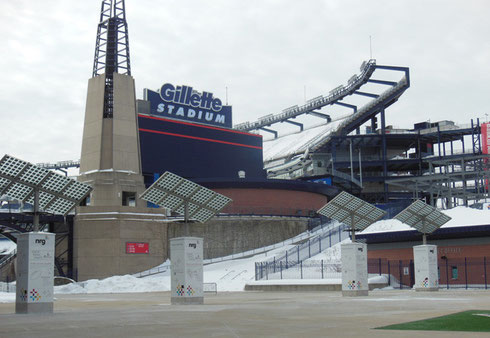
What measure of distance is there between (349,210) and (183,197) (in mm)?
12474

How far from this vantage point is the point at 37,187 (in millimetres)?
28609

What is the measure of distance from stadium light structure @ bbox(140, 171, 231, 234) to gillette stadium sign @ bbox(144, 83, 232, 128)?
187ft

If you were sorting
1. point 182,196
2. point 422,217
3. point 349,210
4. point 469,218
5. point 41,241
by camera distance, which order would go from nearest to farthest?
1. point 41,241
2. point 182,196
3. point 349,210
4. point 422,217
5. point 469,218

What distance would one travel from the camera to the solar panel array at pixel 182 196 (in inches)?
1326

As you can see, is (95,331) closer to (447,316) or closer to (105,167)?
(447,316)

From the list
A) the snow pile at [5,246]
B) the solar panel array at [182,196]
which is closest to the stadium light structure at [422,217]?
the solar panel array at [182,196]

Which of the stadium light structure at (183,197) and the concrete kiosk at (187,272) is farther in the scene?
the stadium light structure at (183,197)

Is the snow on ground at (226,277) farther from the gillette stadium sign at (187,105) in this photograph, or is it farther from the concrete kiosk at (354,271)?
the gillette stadium sign at (187,105)

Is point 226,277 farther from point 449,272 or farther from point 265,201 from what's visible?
point 265,201

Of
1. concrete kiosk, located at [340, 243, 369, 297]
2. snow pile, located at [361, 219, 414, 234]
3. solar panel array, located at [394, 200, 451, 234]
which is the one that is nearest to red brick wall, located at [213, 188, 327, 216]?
snow pile, located at [361, 219, 414, 234]

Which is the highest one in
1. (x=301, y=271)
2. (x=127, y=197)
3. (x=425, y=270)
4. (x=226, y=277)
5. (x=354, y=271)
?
(x=127, y=197)

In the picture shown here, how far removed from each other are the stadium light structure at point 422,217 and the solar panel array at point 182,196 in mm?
15943

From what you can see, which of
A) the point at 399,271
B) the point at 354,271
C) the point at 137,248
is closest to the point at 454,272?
the point at 399,271

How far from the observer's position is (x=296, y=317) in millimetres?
20469
